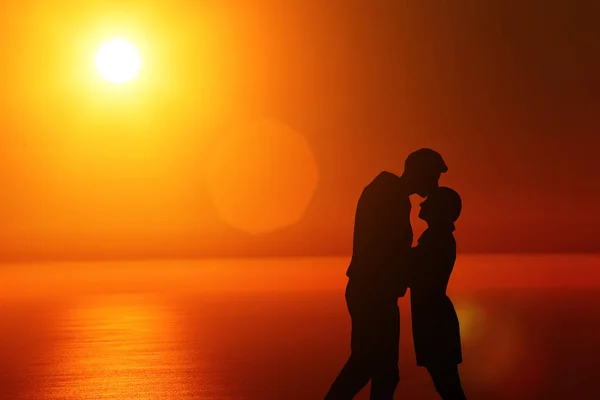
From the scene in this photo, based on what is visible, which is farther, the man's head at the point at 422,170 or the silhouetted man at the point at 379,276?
the man's head at the point at 422,170

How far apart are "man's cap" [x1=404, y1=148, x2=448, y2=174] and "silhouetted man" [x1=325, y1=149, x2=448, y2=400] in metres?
0.17

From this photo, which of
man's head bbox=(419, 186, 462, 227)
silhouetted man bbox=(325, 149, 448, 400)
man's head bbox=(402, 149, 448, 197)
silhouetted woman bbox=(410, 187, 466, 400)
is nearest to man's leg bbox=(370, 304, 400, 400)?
silhouetted man bbox=(325, 149, 448, 400)

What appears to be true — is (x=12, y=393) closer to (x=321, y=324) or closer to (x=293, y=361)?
(x=293, y=361)

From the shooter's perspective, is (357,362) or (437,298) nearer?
(357,362)

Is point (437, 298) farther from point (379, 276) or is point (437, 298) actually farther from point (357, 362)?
point (357, 362)

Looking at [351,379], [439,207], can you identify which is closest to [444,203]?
[439,207]

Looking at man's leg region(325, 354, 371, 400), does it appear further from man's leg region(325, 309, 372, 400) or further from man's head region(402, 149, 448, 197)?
man's head region(402, 149, 448, 197)

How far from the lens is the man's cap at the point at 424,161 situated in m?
6.91

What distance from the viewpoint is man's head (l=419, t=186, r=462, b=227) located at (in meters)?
7.01

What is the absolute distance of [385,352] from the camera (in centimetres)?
673

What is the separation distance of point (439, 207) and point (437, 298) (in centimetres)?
68

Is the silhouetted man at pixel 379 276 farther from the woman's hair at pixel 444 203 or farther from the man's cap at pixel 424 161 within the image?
the woman's hair at pixel 444 203

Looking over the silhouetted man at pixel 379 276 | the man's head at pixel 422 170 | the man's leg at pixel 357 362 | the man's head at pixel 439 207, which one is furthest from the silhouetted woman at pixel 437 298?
the man's leg at pixel 357 362

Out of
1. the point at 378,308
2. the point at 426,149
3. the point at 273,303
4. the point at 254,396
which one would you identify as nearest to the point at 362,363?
the point at 378,308
